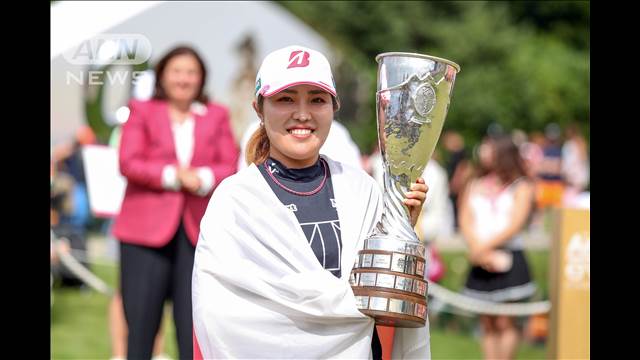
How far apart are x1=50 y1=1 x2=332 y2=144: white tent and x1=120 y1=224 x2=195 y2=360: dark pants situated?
4.24ft

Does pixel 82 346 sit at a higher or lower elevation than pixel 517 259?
lower

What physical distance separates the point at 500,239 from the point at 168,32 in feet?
9.40

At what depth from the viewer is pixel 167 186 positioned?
6004mm

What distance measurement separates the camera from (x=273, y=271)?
356 cm

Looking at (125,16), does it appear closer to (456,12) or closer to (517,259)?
(517,259)

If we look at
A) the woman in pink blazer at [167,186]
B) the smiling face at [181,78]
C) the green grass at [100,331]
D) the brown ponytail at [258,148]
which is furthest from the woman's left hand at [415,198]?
the green grass at [100,331]

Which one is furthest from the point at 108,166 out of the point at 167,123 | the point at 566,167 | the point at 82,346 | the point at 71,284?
the point at 566,167

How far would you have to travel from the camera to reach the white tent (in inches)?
268

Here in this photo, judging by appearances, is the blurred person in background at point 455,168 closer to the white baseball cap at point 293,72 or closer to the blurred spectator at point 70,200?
the blurred spectator at point 70,200

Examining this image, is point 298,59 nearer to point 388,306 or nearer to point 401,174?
point 401,174

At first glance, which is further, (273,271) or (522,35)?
(522,35)

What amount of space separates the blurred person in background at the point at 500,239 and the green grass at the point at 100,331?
93cm

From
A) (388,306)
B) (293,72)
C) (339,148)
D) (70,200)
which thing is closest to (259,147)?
(293,72)

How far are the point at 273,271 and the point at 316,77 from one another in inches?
26.2
